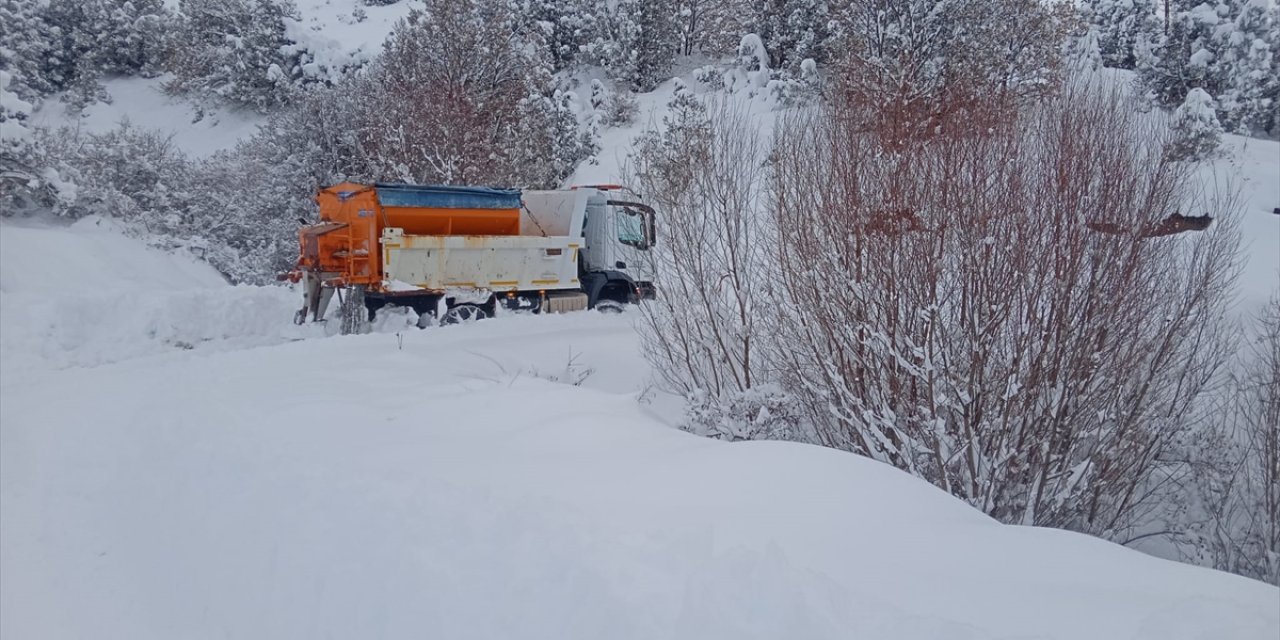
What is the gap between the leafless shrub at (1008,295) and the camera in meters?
6.07

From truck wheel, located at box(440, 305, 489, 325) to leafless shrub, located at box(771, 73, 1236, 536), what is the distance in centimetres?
721

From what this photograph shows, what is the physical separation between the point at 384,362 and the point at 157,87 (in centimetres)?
3296

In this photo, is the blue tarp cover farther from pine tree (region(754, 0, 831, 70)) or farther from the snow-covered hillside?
pine tree (region(754, 0, 831, 70))

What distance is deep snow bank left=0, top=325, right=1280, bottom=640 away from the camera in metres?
3.01

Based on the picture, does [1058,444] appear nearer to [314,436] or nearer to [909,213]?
[909,213]

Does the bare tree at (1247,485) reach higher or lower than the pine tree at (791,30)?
lower

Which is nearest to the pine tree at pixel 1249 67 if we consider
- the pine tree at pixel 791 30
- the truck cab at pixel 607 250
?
the pine tree at pixel 791 30

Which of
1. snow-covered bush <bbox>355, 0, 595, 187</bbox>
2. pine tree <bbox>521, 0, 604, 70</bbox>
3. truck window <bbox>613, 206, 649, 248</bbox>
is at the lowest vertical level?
truck window <bbox>613, 206, 649, 248</bbox>

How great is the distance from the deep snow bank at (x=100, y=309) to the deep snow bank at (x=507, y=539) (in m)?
4.11

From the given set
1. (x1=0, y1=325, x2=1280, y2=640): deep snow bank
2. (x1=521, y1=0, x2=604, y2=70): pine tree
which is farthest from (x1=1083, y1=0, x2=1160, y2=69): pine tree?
(x1=0, y1=325, x2=1280, y2=640): deep snow bank

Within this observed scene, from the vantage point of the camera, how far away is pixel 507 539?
12.9 feet

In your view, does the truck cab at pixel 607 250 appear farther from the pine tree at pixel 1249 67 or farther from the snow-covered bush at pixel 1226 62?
the pine tree at pixel 1249 67

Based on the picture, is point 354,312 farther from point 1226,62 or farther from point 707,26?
point 707,26

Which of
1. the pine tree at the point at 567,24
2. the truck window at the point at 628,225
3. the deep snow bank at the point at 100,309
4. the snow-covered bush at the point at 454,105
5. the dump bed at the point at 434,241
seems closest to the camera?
the deep snow bank at the point at 100,309
